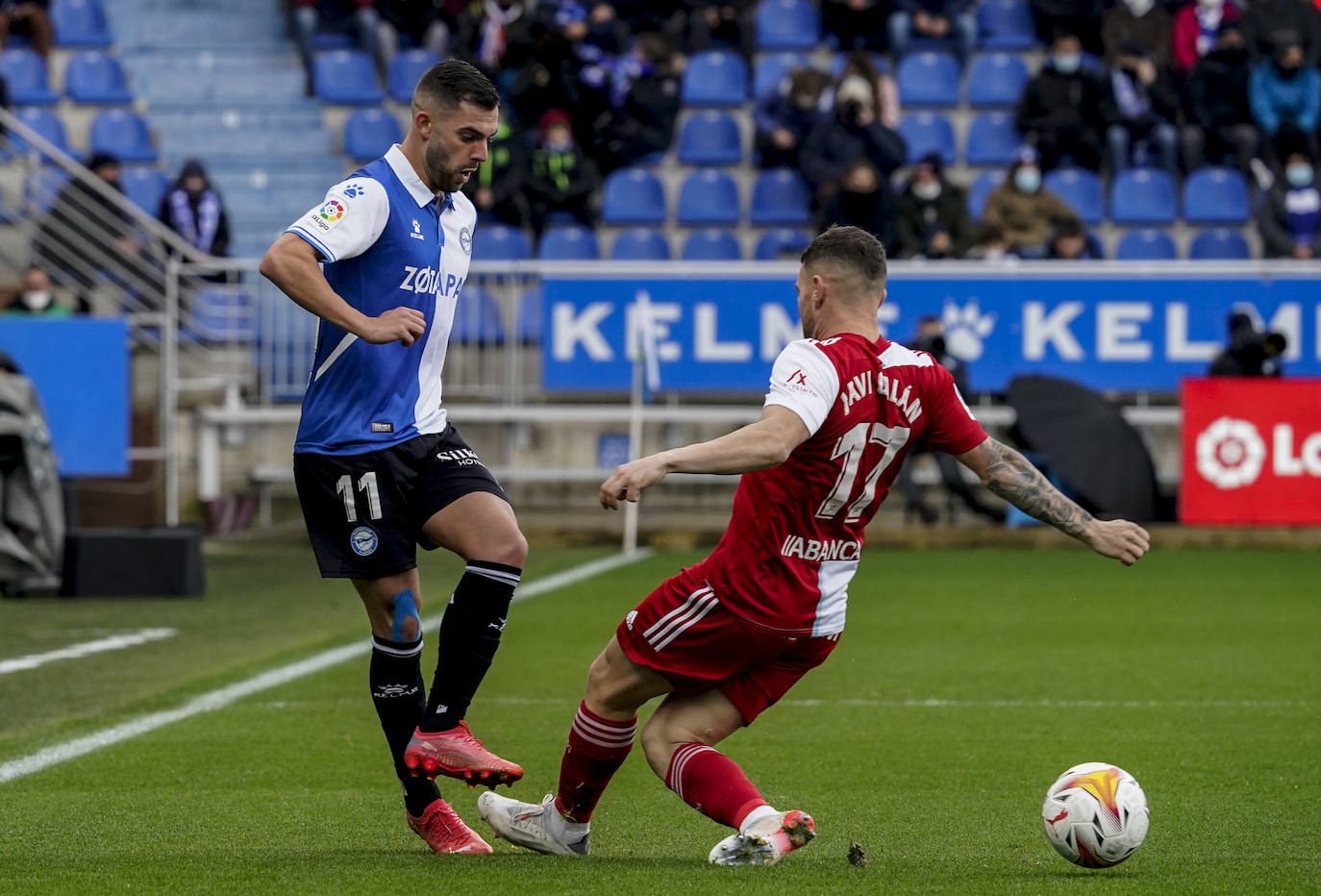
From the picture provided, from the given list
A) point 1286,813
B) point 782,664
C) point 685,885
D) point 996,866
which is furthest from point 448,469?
point 1286,813

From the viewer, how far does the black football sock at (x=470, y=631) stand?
5.13 meters

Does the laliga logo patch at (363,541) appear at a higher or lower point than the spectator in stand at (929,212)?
lower

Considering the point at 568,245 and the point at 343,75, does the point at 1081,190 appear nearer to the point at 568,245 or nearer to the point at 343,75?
the point at 568,245

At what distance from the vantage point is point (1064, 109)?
19.2m

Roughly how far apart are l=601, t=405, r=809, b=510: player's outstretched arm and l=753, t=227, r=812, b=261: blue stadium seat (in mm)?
13970

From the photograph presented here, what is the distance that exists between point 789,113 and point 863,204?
2.09 metres

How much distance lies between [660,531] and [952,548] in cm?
241

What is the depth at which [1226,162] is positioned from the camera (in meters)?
19.6

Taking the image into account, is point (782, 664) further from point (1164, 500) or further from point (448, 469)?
point (1164, 500)

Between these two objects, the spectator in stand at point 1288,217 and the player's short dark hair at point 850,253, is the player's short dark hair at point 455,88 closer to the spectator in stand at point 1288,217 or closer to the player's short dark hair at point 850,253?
the player's short dark hair at point 850,253

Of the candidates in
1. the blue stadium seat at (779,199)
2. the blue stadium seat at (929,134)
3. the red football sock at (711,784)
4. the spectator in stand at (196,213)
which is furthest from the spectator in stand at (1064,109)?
the red football sock at (711,784)

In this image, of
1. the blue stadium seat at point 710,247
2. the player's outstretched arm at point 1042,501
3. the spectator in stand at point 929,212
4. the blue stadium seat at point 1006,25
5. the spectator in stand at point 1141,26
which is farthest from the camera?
the blue stadium seat at point 1006,25

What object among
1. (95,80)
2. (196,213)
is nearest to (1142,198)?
(196,213)

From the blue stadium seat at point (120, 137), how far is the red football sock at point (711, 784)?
16317 millimetres
